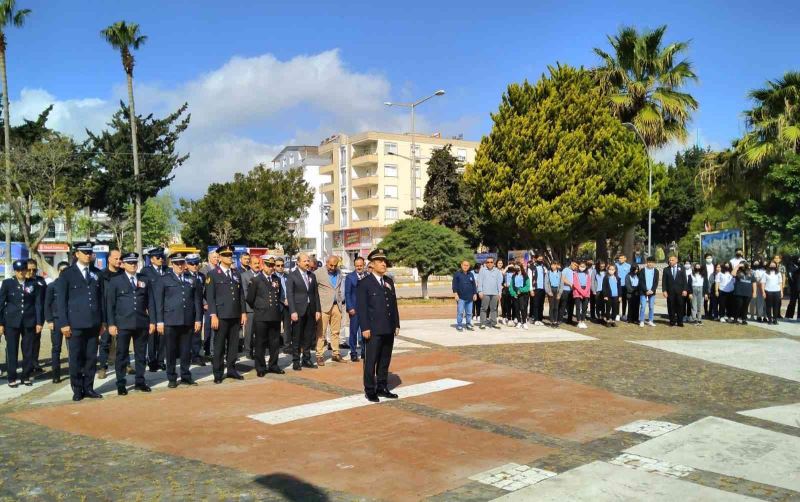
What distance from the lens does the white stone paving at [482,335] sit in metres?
15.4

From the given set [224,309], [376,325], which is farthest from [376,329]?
[224,309]

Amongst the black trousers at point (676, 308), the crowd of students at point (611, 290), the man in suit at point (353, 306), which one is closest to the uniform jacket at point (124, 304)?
the man in suit at point (353, 306)

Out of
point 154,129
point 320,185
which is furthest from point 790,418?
point 320,185

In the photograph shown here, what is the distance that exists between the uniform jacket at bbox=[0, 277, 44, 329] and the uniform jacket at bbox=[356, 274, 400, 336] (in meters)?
5.37

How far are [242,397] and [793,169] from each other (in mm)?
21665

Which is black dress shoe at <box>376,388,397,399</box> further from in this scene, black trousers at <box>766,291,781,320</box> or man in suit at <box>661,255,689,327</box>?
black trousers at <box>766,291,781,320</box>

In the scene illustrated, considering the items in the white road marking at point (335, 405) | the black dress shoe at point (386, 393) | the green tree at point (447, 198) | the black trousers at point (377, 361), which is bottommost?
the white road marking at point (335, 405)

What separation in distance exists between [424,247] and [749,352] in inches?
564

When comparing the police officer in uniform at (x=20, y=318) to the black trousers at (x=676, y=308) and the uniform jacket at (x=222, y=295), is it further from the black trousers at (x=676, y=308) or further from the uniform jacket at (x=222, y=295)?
the black trousers at (x=676, y=308)

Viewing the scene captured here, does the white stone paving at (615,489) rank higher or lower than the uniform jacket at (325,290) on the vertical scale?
lower

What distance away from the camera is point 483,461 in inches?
254

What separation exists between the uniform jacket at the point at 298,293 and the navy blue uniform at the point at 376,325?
8.62ft

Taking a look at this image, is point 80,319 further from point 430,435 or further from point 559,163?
point 559,163

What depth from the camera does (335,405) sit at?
880cm
